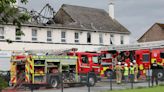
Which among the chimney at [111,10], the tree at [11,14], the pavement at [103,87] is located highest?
the chimney at [111,10]

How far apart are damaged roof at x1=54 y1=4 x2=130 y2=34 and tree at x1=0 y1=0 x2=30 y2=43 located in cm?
4228

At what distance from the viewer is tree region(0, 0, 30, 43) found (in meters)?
10.2

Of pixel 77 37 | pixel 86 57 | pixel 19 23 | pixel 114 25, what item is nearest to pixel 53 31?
pixel 77 37

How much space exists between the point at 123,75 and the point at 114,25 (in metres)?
29.3

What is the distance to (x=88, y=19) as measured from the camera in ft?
189

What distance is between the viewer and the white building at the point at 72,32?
46.4 metres

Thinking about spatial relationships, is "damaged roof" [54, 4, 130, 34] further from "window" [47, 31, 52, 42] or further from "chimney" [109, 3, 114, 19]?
"window" [47, 31, 52, 42]

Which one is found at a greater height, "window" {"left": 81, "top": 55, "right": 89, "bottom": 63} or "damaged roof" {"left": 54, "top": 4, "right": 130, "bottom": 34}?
"damaged roof" {"left": 54, "top": 4, "right": 130, "bottom": 34}

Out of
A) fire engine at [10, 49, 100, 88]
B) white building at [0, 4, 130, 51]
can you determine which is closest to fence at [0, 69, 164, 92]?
fire engine at [10, 49, 100, 88]

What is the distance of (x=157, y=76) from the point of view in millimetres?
28719

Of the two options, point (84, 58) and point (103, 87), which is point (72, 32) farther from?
point (103, 87)

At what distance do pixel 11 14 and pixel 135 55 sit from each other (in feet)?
92.2

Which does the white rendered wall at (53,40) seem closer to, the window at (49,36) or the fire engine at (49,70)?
the window at (49,36)

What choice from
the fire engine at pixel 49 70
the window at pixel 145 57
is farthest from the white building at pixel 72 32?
the fire engine at pixel 49 70
